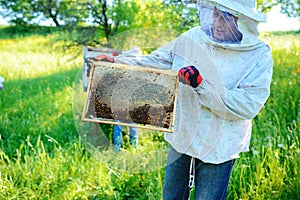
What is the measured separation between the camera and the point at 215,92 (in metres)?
1.62

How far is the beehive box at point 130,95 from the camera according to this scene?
5.49 ft

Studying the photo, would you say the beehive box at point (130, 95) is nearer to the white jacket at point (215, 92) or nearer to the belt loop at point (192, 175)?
the white jacket at point (215, 92)

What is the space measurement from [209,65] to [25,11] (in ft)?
16.4

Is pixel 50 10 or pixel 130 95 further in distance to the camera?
pixel 50 10

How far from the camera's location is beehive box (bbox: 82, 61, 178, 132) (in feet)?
5.49

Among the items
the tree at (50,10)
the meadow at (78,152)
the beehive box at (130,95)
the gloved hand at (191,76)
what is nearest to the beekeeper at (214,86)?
the gloved hand at (191,76)

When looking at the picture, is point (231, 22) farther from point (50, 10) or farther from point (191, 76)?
point (50, 10)

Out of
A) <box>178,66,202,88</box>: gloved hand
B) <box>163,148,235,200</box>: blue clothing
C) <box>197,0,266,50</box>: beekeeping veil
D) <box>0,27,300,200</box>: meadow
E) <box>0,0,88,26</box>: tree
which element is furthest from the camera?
<box>0,0,88,26</box>: tree

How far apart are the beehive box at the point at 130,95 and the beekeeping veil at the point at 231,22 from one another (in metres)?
0.33

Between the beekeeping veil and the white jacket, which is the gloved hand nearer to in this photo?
the white jacket

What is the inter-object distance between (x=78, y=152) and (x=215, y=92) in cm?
199

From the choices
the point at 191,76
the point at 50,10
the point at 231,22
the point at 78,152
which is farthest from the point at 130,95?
the point at 50,10

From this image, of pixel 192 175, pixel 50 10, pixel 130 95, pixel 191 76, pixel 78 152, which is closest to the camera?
pixel 191 76

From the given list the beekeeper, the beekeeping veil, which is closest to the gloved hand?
the beekeeper
